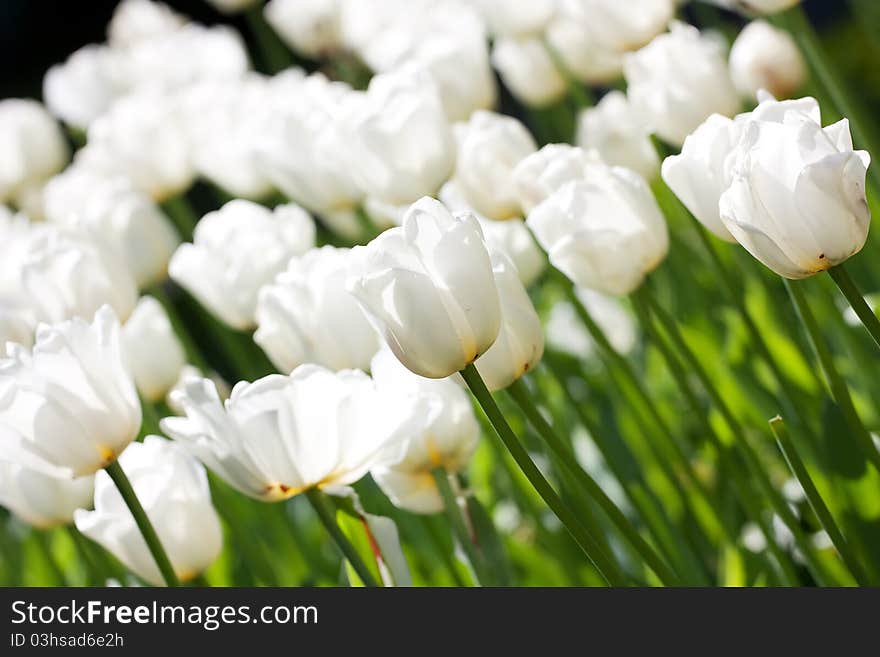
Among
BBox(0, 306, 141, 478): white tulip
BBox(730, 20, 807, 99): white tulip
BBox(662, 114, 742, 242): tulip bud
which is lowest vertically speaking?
BBox(730, 20, 807, 99): white tulip

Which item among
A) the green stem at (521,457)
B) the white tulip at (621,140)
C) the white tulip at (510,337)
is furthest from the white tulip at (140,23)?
the green stem at (521,457)

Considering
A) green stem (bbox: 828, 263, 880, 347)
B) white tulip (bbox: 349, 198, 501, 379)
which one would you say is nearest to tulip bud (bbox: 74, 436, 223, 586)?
white tulip (bbox: 349, 198, 501, 379)

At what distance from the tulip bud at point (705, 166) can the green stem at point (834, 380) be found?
83 mm

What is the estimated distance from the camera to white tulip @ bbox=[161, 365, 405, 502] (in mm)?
869

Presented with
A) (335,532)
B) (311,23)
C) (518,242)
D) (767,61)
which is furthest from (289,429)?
(311,23)

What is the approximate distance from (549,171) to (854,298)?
0.34 m

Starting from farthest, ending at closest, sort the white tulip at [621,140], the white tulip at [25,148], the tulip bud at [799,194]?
1. the white tulip at [25,148]
2. the white tulip at [621,140]
3. the tulip bud at [799,194]

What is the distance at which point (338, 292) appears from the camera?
1.03 meters

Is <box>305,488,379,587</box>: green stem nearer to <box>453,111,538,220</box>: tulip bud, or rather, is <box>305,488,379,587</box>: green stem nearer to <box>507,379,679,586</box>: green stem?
<box>507,379,679,586</box>: green stem

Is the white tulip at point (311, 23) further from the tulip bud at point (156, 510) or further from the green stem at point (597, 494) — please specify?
the green stem at point (597, 494)

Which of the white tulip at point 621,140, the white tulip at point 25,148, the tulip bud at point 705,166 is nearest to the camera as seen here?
A: the tulip bud at point 705,166

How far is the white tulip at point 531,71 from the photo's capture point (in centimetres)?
199

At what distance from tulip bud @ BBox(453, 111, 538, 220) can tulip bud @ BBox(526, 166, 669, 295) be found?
22 cm

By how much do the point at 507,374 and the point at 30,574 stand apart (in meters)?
1.26
